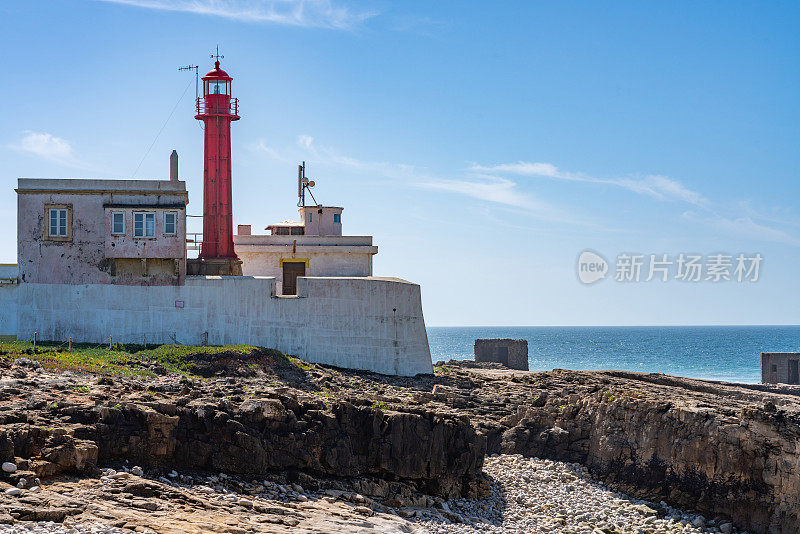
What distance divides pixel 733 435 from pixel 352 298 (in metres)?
16.4

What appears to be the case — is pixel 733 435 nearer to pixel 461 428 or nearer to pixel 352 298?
pixel 461 428

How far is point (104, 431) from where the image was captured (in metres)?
18.5

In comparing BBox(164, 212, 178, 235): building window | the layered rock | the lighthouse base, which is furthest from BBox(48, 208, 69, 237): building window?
the layered rock

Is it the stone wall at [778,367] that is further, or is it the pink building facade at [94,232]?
the stone wall at [778,367]

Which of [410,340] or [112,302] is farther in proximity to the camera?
[410,340]

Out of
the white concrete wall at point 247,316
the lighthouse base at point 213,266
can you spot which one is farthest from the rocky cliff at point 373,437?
the lighthouse base at point 213,266

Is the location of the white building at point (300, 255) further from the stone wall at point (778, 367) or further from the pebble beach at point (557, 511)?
the stone wall at point (778, 367)

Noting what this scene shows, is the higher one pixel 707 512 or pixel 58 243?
pixel 58 243

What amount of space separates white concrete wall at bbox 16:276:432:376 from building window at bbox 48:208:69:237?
6.77 feet

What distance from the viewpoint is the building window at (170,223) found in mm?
32500

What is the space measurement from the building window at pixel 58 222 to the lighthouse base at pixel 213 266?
16.9 feet

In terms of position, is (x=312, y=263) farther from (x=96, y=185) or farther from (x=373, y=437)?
(x=373, y=437)

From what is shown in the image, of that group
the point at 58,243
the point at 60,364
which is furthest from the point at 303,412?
the point at 58,243

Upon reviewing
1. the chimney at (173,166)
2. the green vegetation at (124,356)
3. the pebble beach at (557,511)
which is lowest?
the pebble beach at (557,511)
